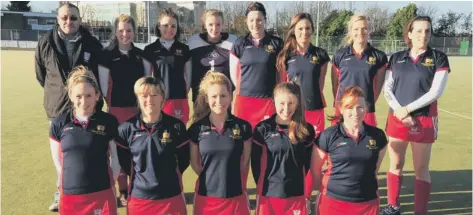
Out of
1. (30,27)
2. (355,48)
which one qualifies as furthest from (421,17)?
(30,27)

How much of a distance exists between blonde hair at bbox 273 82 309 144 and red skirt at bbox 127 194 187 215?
1.06 metres

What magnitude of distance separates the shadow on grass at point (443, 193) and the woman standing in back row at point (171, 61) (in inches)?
47.3

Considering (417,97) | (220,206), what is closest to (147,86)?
(220,206)

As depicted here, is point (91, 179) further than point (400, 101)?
No

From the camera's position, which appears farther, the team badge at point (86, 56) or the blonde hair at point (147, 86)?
the team badge at point (86, 56)

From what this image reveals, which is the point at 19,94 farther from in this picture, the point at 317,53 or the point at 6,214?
the point at 317,53

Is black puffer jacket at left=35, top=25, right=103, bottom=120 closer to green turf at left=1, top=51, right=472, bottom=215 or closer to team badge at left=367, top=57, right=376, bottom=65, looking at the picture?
green turf at left=1, top=51, right=472, bottom=215

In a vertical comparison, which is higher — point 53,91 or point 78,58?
point 78,58

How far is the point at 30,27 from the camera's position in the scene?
60969mm

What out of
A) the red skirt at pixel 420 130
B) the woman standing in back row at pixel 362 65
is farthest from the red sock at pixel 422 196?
the woman standing in back row at pixel 362 65

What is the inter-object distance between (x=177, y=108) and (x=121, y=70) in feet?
2.50

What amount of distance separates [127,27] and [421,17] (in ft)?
10.2

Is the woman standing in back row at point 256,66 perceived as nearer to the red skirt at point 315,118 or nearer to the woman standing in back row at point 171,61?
the red skirt at point 315,118

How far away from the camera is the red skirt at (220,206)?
3.35 metres
